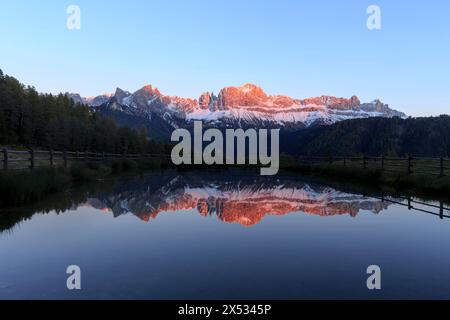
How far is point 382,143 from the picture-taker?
171 m

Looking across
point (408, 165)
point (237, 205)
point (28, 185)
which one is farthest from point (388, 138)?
point (28, 185)

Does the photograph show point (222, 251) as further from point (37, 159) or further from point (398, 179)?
point (37, 159)

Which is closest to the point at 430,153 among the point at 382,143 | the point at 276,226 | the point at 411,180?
the point at 382,143

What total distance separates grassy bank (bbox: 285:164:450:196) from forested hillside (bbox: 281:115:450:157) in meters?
123

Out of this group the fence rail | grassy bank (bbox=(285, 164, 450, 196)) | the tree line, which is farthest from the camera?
the tree line

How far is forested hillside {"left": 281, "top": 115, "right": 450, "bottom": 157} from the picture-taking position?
156250 mm

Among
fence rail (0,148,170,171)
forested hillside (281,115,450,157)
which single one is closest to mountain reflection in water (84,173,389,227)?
fence rail (0,148,170,171)

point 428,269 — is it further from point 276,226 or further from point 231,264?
point 276,226

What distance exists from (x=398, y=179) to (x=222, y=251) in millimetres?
16437

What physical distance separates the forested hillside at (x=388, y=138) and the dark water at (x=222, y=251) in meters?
142

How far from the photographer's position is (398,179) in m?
20.8

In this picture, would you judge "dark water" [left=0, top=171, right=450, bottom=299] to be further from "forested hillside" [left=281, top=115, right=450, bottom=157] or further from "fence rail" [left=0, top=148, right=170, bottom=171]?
"forested hillside" [left=281, top=115, right=450, bottom=157]
